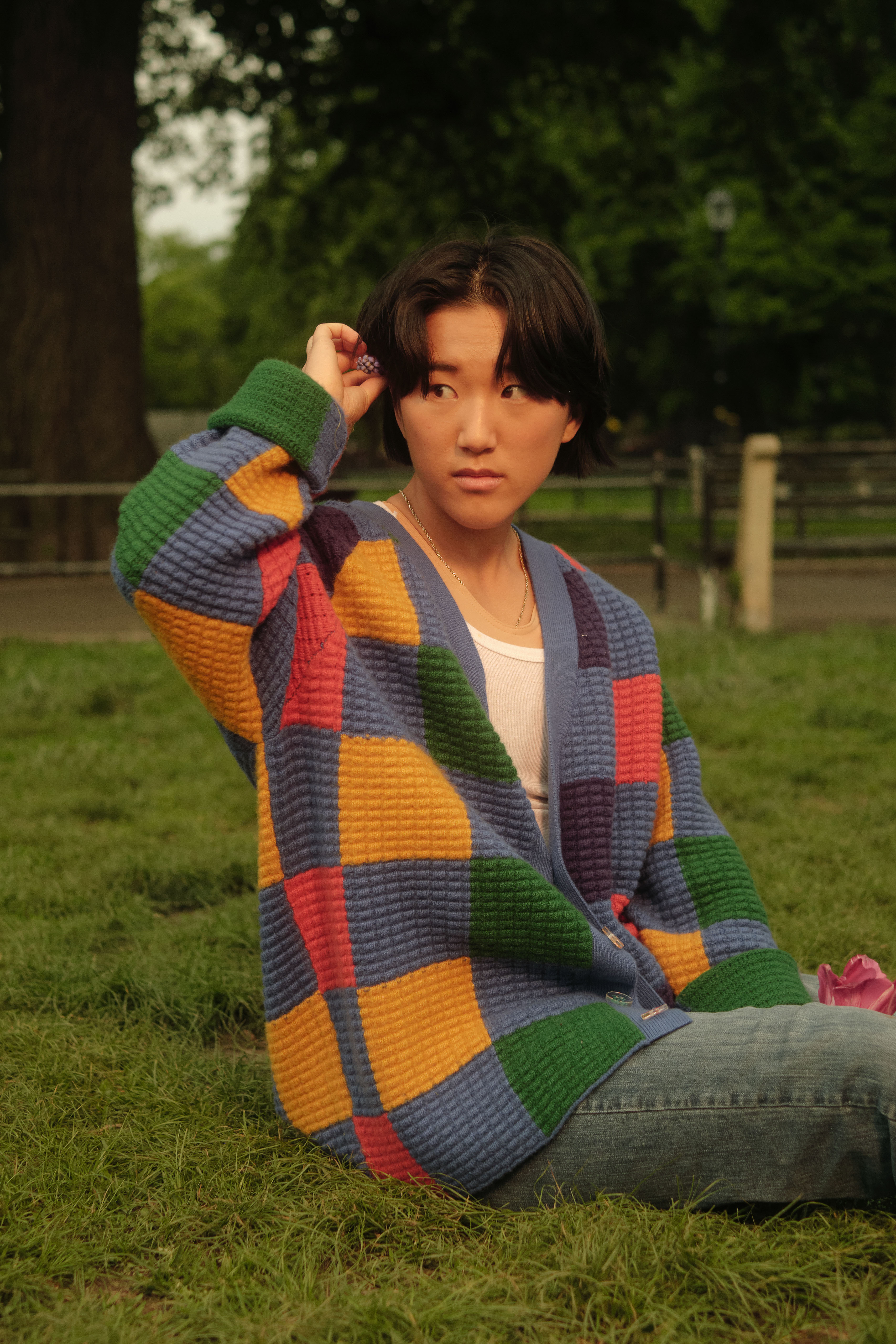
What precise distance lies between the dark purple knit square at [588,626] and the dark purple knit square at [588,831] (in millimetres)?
216

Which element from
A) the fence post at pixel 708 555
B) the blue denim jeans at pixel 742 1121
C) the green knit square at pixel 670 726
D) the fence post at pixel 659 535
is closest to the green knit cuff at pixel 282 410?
the green knit square at pixel 670 726

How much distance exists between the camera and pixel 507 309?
2.06 metres

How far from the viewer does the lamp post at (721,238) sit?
23.2m

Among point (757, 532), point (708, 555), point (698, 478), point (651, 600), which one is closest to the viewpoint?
point (757, 532)

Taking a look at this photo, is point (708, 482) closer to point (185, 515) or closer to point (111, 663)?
point (111, 663)

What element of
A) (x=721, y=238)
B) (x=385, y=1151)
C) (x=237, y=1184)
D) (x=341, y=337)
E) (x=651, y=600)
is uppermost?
(x=721, y=238)

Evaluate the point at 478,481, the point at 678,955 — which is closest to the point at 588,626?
the point at 478,481

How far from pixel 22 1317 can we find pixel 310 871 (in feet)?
2.34

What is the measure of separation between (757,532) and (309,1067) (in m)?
7.50

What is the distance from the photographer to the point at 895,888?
3764mm

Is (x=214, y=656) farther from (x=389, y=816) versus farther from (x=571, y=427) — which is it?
(x=571, y=427)

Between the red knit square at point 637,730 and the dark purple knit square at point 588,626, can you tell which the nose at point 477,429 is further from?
the red knit square at point 637,730

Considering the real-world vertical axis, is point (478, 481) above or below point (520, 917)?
above

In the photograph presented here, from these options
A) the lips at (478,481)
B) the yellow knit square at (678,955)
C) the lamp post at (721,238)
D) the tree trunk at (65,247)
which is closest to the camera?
the lips at (478,481)
